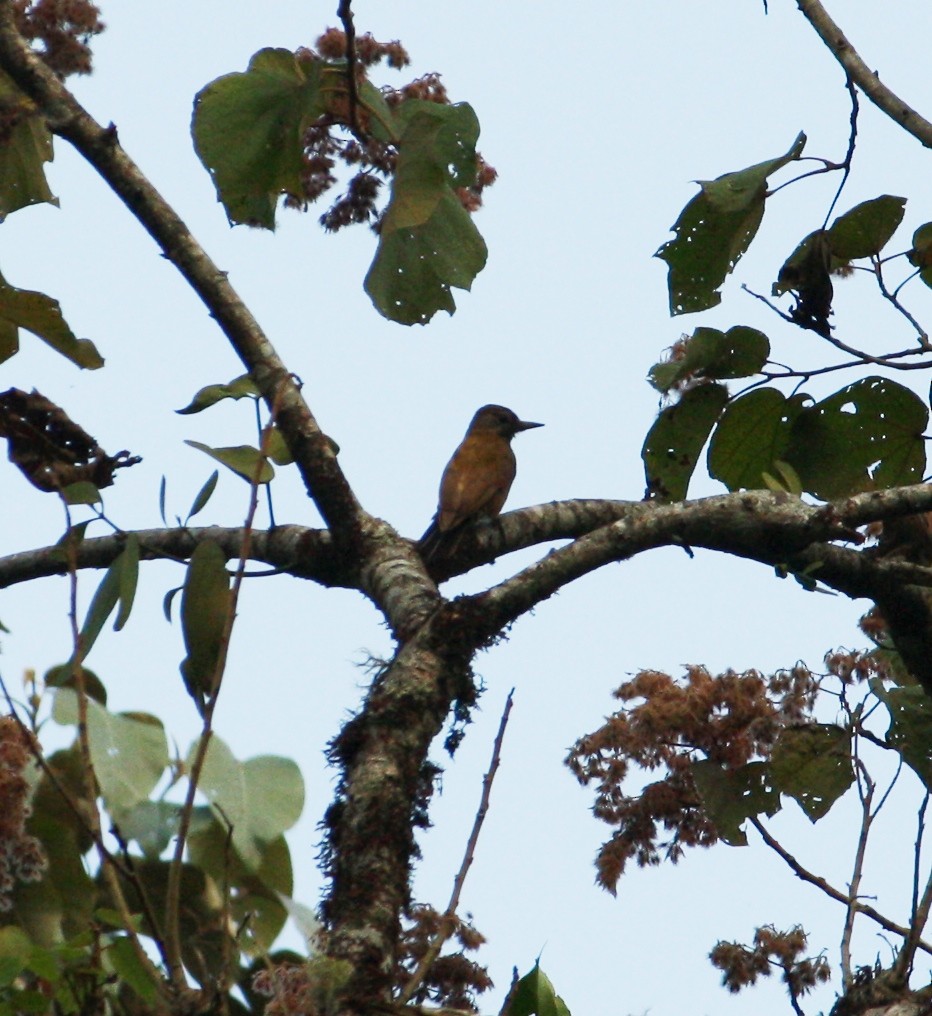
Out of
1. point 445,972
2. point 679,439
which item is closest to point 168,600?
point 445,972

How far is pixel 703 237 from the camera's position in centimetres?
346

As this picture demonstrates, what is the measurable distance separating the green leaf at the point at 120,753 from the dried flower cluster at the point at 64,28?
3296 millimetres

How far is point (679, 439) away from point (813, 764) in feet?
3.02

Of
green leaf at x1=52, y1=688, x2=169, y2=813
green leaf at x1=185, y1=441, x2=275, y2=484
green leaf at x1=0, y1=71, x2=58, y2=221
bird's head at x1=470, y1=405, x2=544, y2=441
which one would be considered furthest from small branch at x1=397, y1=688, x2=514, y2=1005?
bird's head at x1=470, y1=405, x2=544, y2=441

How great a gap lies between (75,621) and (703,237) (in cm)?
223

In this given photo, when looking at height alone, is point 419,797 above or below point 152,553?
below

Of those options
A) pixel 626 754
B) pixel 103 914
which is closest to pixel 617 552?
pixel 626 754

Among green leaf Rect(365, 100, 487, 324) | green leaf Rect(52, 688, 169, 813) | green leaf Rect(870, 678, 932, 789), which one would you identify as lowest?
green leaf Rect(52, 688, 169, 813)

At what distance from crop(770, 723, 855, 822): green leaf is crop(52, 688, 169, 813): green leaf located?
5.43 ft

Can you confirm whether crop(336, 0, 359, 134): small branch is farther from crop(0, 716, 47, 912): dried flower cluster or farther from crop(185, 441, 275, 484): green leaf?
crop(0, 716, 47, 912): dried flower cluster

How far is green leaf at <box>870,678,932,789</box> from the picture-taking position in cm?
353

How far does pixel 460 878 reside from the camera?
1.66 m

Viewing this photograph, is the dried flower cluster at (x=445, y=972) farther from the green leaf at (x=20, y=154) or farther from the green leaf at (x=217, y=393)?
the green leaf at (x=20, y=154)

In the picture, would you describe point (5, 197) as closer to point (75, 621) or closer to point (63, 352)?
point (63, 352)
